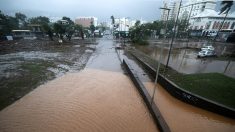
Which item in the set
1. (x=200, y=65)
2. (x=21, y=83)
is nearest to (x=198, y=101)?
(x=200, y=65)

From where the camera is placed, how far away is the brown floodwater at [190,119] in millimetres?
7961

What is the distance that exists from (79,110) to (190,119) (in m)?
7.22

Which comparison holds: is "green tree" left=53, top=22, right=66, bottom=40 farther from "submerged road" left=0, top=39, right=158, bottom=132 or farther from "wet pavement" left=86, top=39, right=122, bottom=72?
"submerged road" left=0, top=39, right=158, bottom=132

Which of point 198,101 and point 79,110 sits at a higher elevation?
point 198,101

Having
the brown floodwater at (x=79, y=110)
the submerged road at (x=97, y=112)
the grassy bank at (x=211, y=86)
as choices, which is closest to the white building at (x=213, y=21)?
the grassy bank at (x=211, y=86)

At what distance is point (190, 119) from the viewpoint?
8711 mm

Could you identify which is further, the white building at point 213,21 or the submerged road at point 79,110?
the white building at point 213,21

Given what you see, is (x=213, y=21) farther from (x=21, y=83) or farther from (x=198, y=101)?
(x=21, y=83)

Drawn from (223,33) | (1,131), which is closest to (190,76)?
(1,131)

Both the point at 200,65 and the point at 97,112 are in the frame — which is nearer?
the point at 97,112

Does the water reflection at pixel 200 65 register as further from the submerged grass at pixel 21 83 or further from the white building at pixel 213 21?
the white building at pixel 213 21

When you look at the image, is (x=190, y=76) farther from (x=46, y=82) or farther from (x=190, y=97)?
(x=46, y=82)

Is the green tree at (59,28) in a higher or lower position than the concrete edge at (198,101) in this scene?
higher

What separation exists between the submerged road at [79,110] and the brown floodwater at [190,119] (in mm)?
1308
